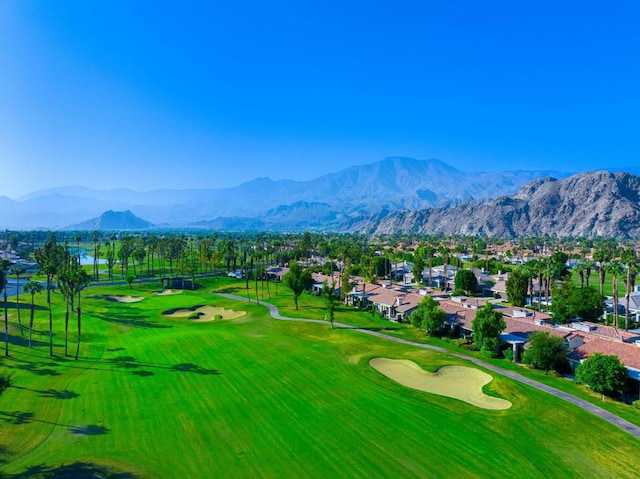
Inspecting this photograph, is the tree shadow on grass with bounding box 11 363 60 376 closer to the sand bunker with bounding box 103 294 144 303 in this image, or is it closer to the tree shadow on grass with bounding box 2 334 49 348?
the tree shadow on grass with bounding box 2 334 49 348

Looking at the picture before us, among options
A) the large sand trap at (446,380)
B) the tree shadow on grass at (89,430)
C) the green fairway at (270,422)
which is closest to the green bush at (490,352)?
the green fairway at (270,422)

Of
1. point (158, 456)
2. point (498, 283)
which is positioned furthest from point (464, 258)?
point (158, 456)

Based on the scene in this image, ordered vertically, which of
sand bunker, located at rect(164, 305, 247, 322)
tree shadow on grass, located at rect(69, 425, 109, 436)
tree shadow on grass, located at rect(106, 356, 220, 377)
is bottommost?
sand bunker, located at rect(164, 305, 247, 322)

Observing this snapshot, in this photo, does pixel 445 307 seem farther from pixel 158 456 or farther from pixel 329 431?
pixel 158 456

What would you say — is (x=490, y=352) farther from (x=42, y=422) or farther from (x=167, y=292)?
(x=167, y=292)

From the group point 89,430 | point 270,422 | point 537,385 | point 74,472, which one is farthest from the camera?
point 537,385

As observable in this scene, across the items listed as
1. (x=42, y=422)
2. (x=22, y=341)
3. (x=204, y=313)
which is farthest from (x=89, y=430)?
(x=204, y=313)

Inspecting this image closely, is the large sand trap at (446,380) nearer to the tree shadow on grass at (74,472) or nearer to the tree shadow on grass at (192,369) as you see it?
the tree shadow on grass at (192,369)

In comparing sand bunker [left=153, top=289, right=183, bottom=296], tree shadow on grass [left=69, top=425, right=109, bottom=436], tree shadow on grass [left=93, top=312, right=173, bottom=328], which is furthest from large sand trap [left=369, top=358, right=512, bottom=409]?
sand bunker [left=153, top=289, right=183, bottom=296]
